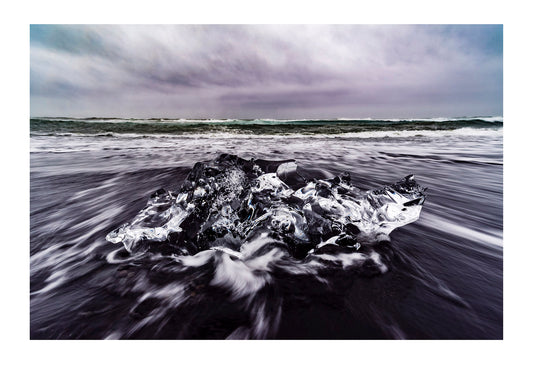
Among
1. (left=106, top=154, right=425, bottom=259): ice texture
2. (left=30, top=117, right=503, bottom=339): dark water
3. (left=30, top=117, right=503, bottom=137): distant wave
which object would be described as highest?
(left=30, top=117, right=503, bottom=137): distant wave

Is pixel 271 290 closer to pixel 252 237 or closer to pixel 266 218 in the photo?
pixel 252 237

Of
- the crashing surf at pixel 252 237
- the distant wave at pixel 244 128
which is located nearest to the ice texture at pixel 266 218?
the crashing surf at pixel 252 237

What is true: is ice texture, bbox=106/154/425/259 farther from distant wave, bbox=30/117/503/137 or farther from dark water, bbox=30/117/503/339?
distant wave, bbox=30/117/503/137

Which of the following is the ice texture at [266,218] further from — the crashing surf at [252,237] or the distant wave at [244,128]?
the distant wave at [244,128]

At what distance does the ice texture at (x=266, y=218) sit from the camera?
1515 millimetres

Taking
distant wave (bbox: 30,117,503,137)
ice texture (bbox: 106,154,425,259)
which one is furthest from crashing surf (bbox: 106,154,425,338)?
distant wave (bbox: 30,117,503,137)

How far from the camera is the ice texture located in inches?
59.6

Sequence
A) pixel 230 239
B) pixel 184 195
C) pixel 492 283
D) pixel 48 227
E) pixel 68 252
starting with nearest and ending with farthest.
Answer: pixel 492 283 → pixel 230 239 → pixel 68 252 → pixel 184 195 → pixel 48 227

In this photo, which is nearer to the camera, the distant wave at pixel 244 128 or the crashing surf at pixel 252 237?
the crashing surf at pixel 252 237

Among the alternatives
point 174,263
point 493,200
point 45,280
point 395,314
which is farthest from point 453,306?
point 45,280

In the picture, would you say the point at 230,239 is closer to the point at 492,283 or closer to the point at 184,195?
the point at 184,195

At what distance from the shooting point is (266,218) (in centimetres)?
162
